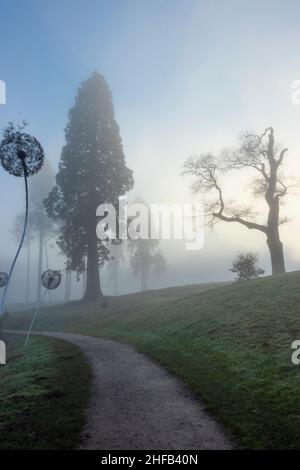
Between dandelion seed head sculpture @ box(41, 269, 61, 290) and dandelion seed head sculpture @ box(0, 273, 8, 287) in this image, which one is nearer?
dandelion seed head sculpture @ box(41, 269, 61, 290)

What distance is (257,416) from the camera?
715cm

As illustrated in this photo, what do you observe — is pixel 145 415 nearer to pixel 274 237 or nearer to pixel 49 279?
pixel 49 279

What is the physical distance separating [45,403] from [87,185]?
32053 mm

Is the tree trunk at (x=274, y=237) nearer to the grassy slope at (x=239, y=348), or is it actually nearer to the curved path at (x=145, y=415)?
the grassy slope at (x=239, y=348)

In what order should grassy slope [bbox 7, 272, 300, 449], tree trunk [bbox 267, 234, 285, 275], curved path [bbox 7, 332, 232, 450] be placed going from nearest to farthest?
curved path [bbox 7, 332, 232, 450], grassy slope [bbox 7, 272, 300, 449], tree trunk [bbox 267, 234, 285, 275]

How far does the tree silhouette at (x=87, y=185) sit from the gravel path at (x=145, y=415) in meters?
28.2

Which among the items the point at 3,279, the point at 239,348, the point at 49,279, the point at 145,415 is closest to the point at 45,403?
the point at 145,415

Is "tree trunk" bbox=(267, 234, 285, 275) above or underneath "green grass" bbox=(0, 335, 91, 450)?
above

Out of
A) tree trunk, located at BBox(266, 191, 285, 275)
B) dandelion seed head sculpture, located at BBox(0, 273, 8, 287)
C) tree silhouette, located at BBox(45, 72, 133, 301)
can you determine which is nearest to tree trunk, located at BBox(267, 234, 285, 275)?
tree trunk, located at BBox(266, 191, 285, 275)

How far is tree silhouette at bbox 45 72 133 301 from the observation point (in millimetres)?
38562

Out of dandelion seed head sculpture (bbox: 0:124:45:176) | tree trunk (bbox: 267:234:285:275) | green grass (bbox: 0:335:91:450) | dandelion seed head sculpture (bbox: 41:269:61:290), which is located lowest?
green grass (bbox: 0:335:91:450)

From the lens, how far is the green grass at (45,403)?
249 inches

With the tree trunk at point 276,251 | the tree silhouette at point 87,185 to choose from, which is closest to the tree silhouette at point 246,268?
the tree trunk at point 276,251

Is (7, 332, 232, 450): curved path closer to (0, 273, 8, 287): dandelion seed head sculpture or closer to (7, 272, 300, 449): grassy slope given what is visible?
(7, 272, 300, 449): grassy slope
